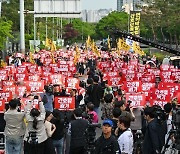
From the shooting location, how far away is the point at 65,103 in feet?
46.5

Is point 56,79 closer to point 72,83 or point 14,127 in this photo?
point 72,83

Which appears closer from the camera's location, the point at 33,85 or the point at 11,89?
the point at 11,89

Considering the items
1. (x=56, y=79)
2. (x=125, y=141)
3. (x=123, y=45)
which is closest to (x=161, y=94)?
(x=125, y=141)

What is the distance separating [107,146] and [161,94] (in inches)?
254

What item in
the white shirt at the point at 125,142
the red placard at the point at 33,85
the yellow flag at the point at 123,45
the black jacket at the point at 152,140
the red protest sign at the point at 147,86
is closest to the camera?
the white shirt at the point at 125,142

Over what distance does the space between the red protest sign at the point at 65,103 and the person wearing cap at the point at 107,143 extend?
534 cm

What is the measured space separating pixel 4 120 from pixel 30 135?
1.66 m

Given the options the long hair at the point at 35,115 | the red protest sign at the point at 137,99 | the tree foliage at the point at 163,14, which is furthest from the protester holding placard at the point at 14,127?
the tree foliage at the point at 163,14

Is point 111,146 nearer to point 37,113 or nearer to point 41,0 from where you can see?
point 37,113

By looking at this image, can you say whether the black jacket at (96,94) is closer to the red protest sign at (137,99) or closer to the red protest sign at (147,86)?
the red protest sign at (147,86)

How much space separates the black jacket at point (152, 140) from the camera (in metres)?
9.59

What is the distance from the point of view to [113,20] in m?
141

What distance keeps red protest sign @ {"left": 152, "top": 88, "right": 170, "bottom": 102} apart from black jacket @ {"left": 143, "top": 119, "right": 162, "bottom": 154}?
5.00 metres

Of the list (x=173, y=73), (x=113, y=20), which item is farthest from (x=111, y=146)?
(x=113, y=20)
